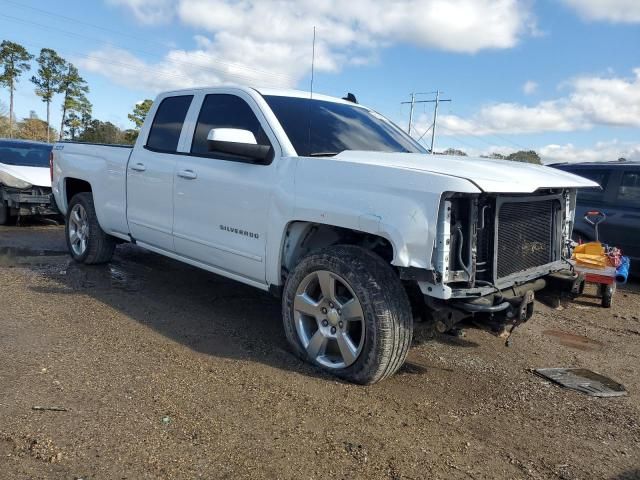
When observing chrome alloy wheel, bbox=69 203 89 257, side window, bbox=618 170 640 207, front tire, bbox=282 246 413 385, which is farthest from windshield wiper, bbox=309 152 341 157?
side window, bbox=618 170 640 207

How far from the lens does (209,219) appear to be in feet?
14.7

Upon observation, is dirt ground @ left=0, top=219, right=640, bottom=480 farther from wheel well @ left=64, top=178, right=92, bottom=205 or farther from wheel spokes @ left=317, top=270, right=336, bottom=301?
wheel well @ left=64, top=178, right=92, bottom=205

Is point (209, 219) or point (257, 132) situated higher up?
point (257, 132)

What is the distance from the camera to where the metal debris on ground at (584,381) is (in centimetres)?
375

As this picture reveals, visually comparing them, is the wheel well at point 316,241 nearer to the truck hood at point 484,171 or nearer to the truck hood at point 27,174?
the truck hood at point 484,171

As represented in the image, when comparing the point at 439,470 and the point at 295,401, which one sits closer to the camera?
the point at 439,470

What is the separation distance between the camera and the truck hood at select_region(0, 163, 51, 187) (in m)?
9.82

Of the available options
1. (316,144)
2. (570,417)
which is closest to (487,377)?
(570,417)

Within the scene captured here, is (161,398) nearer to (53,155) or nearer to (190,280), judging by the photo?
(190,280)

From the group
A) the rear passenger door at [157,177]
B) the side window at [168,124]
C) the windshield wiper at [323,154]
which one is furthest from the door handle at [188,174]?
the windshield wiper at [323,154]

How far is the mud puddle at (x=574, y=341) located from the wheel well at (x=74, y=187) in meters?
5.63

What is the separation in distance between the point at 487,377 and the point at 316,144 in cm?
214

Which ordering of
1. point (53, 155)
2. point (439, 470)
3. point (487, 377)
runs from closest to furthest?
point (439, 470) < point (487, 377) < point (53, 155)

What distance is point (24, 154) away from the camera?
35.1 feet
